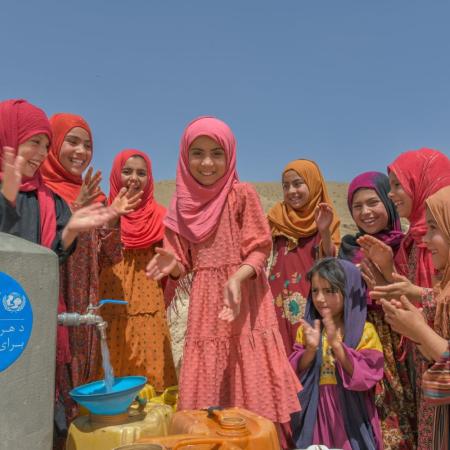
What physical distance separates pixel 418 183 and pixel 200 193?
4.19ft

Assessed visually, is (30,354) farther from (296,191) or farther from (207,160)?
(296,191)

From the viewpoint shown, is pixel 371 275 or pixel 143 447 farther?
pixel 371 275

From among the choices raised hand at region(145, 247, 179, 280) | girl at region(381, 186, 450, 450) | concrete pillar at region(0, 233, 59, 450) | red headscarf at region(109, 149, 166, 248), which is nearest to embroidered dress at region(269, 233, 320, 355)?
red headscarf at region(109, 149, 166, 248)

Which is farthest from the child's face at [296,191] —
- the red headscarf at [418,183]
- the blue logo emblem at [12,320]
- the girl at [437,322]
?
the blue logo emblem at [12,320]

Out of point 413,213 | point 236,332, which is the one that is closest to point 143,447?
point 236,332

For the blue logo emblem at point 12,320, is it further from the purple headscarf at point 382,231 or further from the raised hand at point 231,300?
the purple headscarf at point 382,231

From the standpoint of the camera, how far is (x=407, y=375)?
294cm

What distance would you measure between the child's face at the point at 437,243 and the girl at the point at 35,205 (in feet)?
A: 4.96

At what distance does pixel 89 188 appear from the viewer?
3.20 metres

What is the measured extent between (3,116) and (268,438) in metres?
2.11

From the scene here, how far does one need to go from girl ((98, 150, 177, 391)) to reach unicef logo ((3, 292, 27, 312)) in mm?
1532

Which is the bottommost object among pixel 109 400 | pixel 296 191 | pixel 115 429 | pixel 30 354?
pixel 115 429

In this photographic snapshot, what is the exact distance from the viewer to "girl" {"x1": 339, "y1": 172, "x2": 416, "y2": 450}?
2.84 meters

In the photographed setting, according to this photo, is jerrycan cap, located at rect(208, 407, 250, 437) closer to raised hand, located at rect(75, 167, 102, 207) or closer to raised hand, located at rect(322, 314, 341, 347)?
raised hand, located at rect(322, 314, 341, 347)
